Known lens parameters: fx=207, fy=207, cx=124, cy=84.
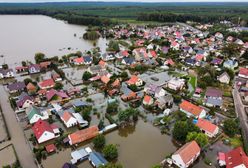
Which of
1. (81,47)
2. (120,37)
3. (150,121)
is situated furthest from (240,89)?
(120,37)

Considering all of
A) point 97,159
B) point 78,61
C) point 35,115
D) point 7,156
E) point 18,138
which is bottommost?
point 7,156

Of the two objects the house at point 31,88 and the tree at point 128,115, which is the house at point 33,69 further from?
the tree at point 128,115

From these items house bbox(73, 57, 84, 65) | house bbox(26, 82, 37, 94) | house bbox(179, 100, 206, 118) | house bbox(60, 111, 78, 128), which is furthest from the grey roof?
house bbox(73, 57, 84, 65)

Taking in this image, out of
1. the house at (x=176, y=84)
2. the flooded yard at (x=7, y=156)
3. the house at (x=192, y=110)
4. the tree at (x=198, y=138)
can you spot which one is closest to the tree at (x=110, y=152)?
the tree at (x=198, y=138)

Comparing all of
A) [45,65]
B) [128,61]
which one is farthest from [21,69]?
[128,61]

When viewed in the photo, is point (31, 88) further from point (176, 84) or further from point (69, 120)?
point (176, 84)

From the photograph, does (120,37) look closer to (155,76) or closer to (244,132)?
(155,76)

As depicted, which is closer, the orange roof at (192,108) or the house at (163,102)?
the orange roof at (192,108)
